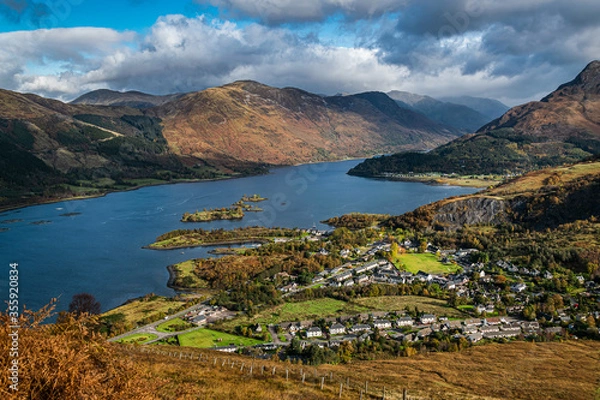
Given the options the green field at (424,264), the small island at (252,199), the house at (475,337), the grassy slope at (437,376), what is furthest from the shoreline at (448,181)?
the grassy slope at (437,376)

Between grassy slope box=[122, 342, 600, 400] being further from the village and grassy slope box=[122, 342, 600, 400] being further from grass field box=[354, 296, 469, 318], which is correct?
grass field box=[354, 296, 469, 318]

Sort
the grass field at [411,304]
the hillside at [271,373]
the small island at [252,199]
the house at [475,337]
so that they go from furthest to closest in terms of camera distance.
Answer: the small island at [252,199] → the grass field at [411,304] → the house at [475,337] → the hillside at [271,373]

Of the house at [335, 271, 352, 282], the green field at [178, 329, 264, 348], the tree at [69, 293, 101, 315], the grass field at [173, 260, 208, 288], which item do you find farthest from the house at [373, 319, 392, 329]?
the tree at [69, 293, 101, 315]

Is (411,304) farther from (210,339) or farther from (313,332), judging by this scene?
(210,339)

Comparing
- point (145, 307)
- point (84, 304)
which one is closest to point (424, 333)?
point (145, 307)

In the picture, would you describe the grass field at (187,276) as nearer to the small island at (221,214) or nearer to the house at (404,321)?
the house at (404,321)

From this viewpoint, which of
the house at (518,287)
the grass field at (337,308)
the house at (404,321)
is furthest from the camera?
the house at (518,287)
